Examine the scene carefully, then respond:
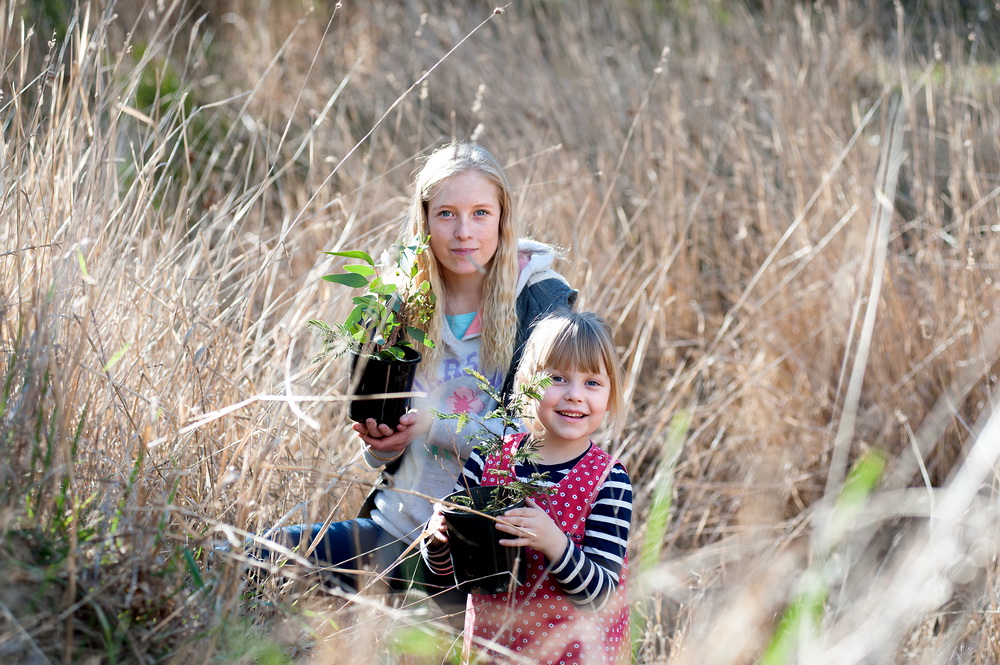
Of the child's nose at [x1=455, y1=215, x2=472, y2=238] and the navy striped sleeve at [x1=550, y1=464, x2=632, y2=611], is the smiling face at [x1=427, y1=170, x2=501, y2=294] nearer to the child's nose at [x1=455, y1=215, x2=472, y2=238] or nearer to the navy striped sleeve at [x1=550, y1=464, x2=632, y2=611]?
the child's nose at [x1=455, y1=215, x2=472, y2=238]

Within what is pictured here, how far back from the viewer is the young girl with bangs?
1.60 metres

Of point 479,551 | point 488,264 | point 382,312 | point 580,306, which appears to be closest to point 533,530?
point 479,551

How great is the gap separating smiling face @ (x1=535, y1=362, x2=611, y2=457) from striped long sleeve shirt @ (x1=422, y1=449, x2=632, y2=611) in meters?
0.04

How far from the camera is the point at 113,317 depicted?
2.08 meters

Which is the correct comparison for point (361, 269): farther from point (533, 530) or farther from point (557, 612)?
point (557, 612)

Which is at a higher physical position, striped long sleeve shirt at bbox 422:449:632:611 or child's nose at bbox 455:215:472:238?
child's nose at bbox 455:215:472:238

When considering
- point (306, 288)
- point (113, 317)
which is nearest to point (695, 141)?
point (306, 288)

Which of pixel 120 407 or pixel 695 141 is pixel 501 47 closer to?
pixel 695 141

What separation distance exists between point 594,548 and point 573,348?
14.2 inches

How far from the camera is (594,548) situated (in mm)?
1643

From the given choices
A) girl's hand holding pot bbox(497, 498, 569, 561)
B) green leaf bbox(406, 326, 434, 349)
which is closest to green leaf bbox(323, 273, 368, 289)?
green leaf bbox(406, 326, 434, 349)

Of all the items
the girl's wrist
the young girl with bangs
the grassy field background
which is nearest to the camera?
the grassy field background

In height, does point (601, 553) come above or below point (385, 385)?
below

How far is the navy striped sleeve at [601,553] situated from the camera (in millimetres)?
1550
